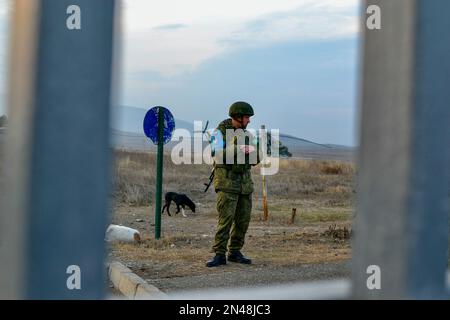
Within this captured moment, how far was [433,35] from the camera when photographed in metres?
2.20

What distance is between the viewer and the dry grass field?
278 inches

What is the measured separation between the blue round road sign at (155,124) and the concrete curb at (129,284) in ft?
9.26

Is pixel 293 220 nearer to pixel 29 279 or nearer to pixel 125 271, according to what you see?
pixel 125 271

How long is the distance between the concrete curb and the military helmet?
183cm

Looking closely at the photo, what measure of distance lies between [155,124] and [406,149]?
6592 millimetres

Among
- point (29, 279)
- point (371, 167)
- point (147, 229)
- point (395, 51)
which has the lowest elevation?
point (147, 229)

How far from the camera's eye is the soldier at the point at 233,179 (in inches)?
245

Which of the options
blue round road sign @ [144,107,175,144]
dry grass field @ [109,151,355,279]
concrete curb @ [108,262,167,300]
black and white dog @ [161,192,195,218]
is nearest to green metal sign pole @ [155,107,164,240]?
blue round road sign @ [144,107,175,144]

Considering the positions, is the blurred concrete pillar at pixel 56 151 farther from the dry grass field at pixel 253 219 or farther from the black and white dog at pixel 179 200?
the black and white dog at pixel 179 200

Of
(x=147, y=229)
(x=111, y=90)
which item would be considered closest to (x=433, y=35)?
(x=111, y=90)

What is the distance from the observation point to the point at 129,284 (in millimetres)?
5262

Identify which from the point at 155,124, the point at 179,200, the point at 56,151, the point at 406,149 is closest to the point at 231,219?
the point at 155,124

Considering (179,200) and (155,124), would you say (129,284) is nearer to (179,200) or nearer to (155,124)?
(155,124)
